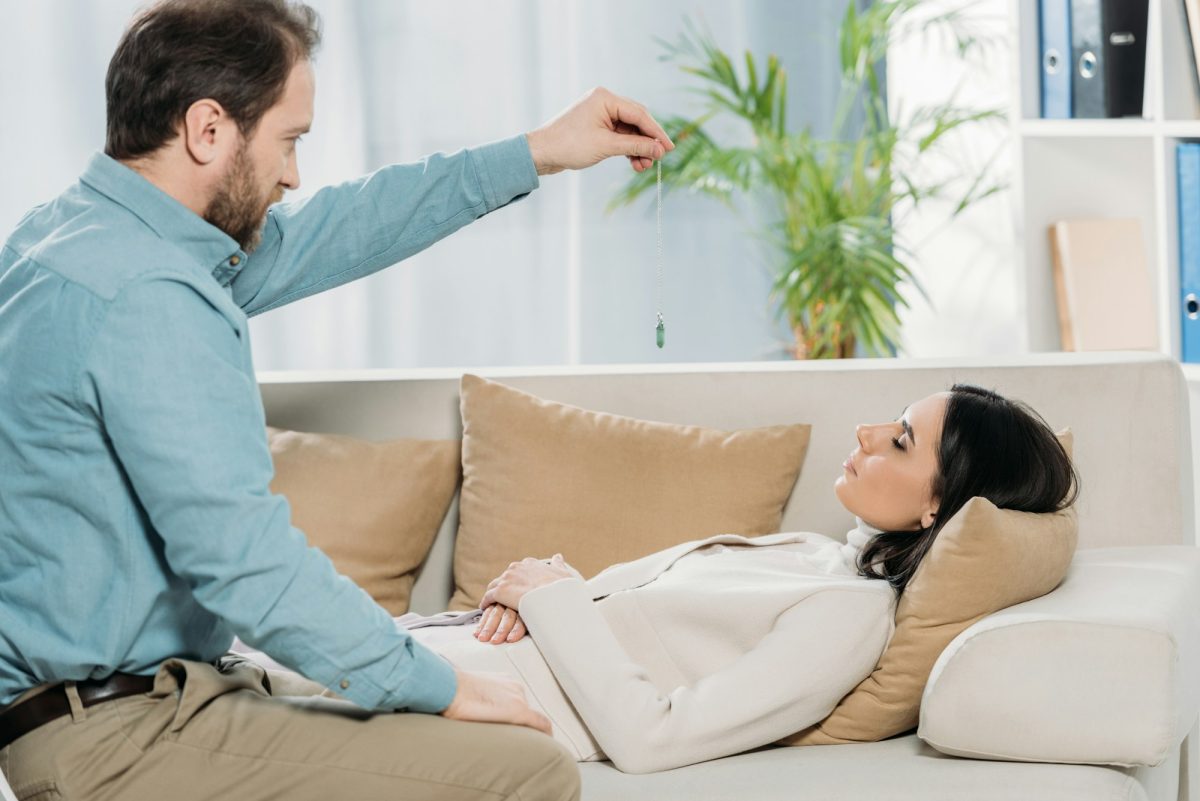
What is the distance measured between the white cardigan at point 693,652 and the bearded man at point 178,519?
0.27 meters

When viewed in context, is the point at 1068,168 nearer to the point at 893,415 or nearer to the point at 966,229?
the point at 966,229

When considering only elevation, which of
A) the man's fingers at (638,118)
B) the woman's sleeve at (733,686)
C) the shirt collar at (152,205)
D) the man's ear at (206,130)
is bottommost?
the woman's sleeve at (733,686)

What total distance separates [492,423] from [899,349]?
5.91ft

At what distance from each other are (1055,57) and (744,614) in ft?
6.65

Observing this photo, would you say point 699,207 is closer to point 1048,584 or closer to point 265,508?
point 1048,584

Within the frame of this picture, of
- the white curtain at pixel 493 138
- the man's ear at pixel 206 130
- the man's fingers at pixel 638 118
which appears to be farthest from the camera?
the white curtain at pixel 493 138

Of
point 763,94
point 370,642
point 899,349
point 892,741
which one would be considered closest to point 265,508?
point 370,642

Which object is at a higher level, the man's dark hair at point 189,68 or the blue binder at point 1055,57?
the blue binder at point 1055,57

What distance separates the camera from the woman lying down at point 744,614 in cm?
157

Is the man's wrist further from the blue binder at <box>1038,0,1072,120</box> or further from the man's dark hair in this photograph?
the blue binder at <box>1038,0,1072,120</box>

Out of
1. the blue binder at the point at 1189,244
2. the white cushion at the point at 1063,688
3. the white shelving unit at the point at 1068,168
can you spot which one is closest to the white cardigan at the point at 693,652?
the white cushion at the point at 1063,688

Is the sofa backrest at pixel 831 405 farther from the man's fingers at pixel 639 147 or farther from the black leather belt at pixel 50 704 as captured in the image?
the black leather belt at pixel 50 704

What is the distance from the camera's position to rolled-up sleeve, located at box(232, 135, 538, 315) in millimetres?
1823

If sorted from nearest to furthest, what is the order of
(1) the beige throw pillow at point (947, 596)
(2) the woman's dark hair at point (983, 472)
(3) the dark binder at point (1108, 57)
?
(1) the beige throw pillow at point (947, 596) < (2) the woman's dark hair at point (983, 472) < (3) the dark binder at point (1108, 57)
